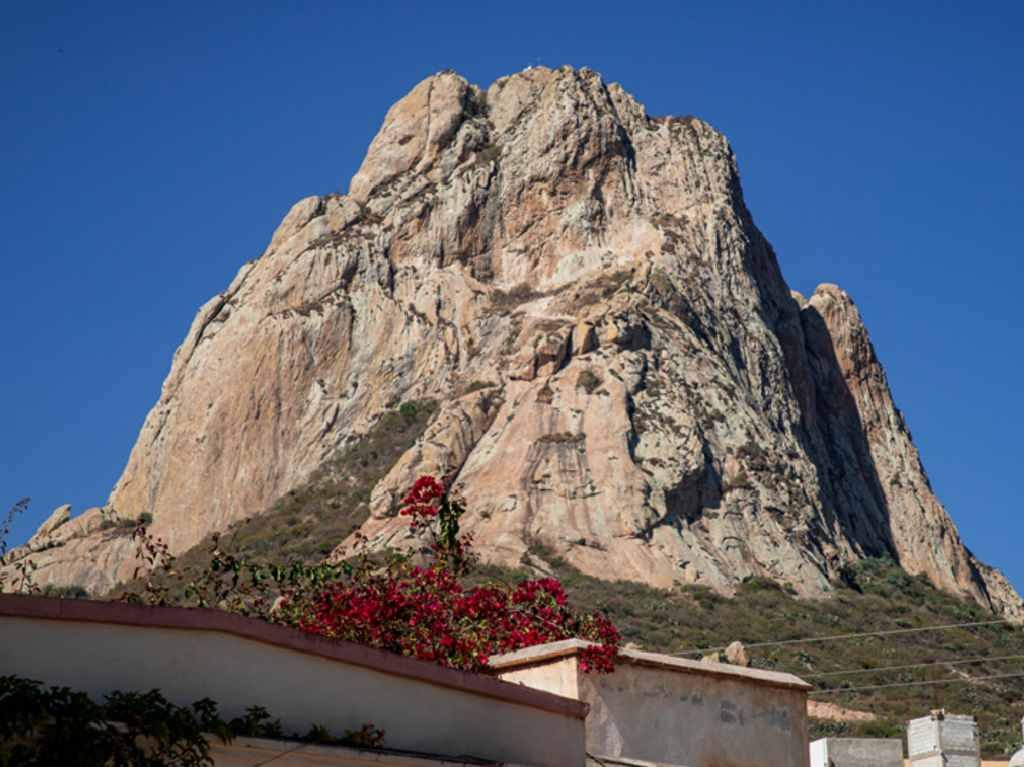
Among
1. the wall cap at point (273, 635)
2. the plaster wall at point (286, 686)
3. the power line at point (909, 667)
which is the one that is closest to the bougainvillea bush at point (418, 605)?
the wall cap at point (273, 635)

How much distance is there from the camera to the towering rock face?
8025cm

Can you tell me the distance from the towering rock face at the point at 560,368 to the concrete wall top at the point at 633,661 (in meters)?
58.5

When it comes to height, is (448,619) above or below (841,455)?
below

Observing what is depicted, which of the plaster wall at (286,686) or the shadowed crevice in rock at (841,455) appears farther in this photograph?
the shadowed crevice in rock at (841,455)

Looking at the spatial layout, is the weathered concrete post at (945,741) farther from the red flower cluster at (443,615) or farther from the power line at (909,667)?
the power line at (909,667)

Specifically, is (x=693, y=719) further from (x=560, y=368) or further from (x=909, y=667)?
(x=560, y=368)

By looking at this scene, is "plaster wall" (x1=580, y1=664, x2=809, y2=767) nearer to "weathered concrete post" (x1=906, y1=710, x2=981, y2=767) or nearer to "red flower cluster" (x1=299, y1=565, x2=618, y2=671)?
"red flower cluster" (x1=299, y1=565, x2=618, y2=671)

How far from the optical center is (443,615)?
15742 millimetres

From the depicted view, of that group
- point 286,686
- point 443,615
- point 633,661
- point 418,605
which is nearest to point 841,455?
point 443,615

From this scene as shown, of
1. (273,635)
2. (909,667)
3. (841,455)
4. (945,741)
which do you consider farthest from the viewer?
(841,455)

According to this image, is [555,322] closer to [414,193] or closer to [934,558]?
Answer: [414,193]

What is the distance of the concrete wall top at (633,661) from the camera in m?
14.9

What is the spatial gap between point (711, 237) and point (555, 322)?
12363mm

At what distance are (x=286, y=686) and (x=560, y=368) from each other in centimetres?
7339
